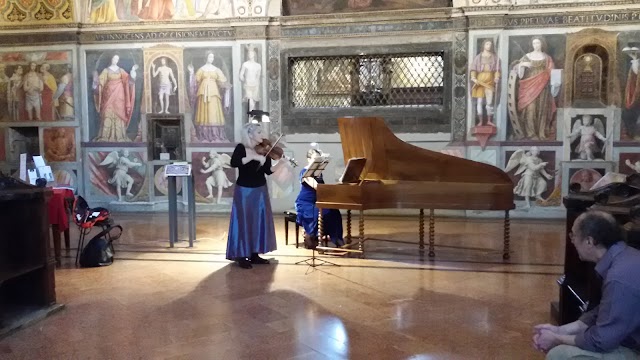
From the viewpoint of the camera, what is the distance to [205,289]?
520 centimetres

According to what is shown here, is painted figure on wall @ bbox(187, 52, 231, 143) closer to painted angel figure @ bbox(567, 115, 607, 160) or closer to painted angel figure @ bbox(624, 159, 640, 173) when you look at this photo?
painted angel figure @ bbox(567, 115, 607, 160)

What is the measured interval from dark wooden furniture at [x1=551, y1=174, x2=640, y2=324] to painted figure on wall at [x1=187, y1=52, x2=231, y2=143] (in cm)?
732

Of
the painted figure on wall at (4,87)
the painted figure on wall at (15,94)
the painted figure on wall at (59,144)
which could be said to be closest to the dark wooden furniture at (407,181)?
→ the painted figure on wall at (59,144)

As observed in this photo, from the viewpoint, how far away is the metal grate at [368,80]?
9.88 metres

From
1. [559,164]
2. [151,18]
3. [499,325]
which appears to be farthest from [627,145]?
[151,18]

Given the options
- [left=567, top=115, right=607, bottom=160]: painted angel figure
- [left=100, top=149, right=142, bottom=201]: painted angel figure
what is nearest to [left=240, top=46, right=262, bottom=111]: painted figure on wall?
[left=100, top=149, right=142, bottom=201]: painted angel figure

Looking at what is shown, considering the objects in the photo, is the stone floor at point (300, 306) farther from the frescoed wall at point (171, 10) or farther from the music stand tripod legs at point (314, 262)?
the frescoed wall at point (171, 10)

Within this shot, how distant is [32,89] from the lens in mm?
10773

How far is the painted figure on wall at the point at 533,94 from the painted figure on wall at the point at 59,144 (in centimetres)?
824

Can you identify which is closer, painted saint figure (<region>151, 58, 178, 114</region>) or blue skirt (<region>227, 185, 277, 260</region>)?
blue skirt (<region>227, 185, 277, 260</region>)

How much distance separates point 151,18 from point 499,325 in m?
8.82

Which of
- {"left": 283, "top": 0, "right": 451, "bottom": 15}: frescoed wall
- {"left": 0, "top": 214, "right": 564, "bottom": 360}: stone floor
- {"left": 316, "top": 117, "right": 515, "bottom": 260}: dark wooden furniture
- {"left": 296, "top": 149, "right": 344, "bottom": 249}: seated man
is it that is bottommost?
{"left": 0, "top": 214, "right": 564, "bottom": 360}: stone floor

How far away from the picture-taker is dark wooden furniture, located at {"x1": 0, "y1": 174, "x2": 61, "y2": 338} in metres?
4.21

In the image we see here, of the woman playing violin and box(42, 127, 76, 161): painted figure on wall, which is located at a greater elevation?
box(42, 127, 76, 161): painted figure on wall
